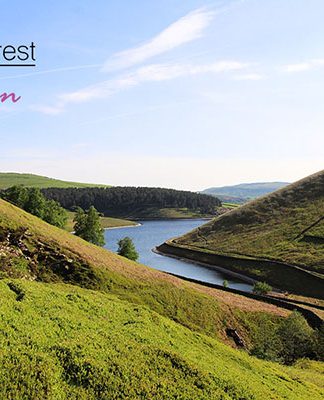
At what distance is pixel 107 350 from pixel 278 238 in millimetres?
125227

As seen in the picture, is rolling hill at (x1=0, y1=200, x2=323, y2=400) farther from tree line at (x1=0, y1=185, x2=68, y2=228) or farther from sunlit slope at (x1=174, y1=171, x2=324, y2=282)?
sunlit slope at (x1=174, y1=171, x2=324, y2=282)

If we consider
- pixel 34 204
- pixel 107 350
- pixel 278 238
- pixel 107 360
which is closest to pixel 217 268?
pixel 278 238

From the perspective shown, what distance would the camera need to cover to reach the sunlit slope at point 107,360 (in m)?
17.7

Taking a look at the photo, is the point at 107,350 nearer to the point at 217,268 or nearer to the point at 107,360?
the point at 107,360

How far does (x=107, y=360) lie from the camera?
19984 mm

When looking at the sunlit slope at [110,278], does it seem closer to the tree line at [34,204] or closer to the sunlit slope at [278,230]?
the tree line at [34,204]

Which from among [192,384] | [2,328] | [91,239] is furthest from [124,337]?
[91,239]

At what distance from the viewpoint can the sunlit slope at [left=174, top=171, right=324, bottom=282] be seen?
121312 mm

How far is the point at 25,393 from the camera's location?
16.5 m

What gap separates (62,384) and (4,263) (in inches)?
1192

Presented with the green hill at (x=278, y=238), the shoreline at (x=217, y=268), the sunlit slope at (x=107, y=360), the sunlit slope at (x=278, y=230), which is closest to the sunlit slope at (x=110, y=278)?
the sunlit slope at (x=107, y=360)

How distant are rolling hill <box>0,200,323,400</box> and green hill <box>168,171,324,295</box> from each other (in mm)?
61532

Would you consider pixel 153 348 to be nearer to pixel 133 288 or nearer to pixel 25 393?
pixel 25 393

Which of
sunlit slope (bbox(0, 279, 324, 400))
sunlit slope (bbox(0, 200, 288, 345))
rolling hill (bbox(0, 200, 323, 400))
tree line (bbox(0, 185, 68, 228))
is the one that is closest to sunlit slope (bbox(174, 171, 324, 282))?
sunlit slope (bbox(0, 200, 288, 345))
